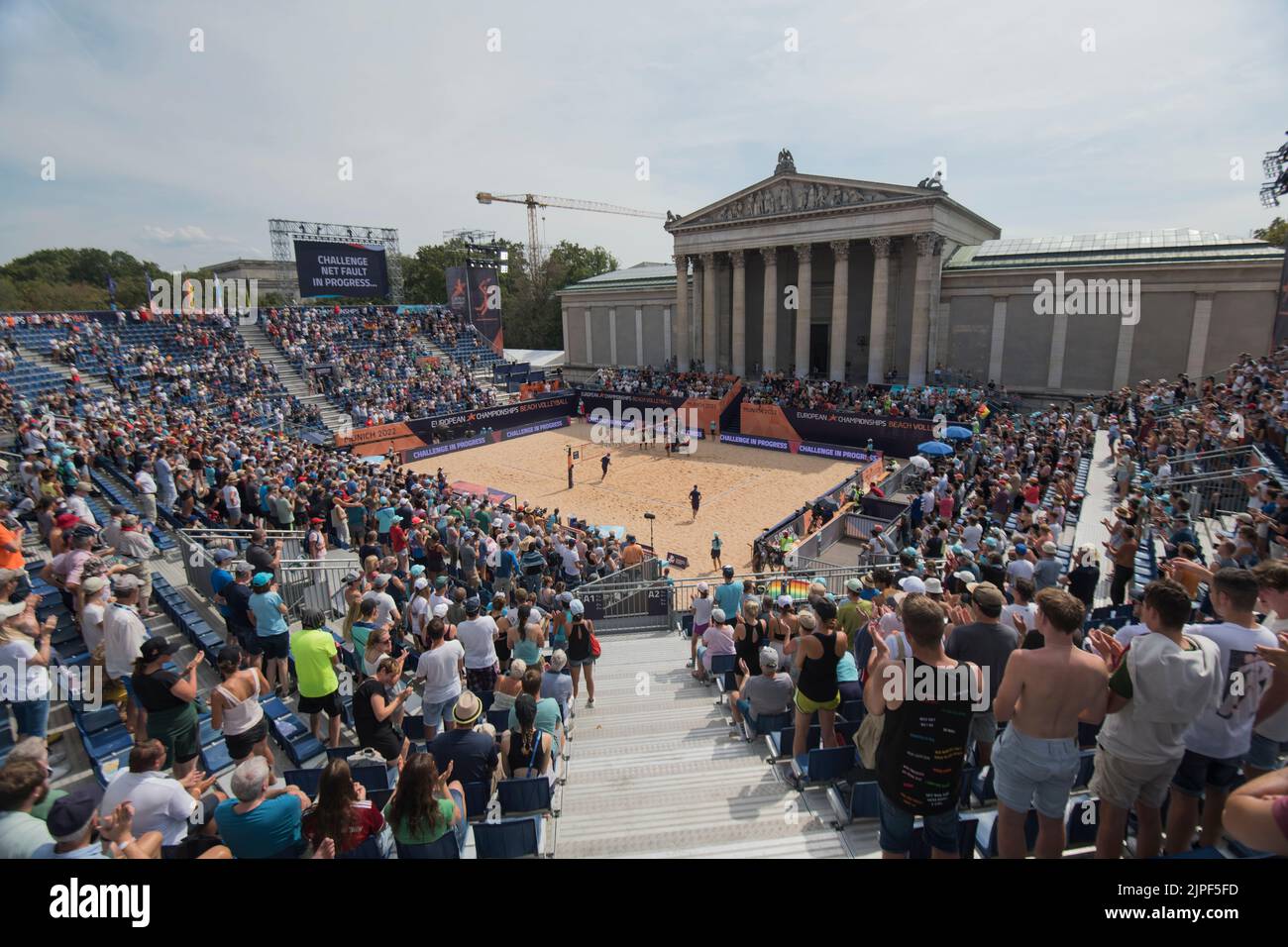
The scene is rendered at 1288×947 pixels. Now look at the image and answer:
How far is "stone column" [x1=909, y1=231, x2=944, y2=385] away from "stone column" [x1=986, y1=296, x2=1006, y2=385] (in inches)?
142

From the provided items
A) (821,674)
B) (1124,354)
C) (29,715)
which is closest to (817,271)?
(1124,354)

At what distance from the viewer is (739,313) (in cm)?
4541

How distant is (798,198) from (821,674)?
40777 mm

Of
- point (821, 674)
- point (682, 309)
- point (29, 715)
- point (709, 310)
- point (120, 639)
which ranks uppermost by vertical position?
point (682, 309)

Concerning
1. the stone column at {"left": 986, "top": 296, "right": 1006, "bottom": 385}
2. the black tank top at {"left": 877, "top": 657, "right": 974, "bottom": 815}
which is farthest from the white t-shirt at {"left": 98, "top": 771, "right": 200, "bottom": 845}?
the stone column at {"left": 986, "top": 296, "right": 1006, "bottom": 385}

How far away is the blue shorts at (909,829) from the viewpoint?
3.98 meters

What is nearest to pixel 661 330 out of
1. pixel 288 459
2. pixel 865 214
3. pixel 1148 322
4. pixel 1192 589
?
pixel 865 214

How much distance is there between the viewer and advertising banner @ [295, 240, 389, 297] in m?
45.3

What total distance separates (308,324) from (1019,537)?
43614mm

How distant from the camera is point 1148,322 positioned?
107 ft

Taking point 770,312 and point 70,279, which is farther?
point 70,279

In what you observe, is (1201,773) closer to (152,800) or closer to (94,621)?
(152,800)
